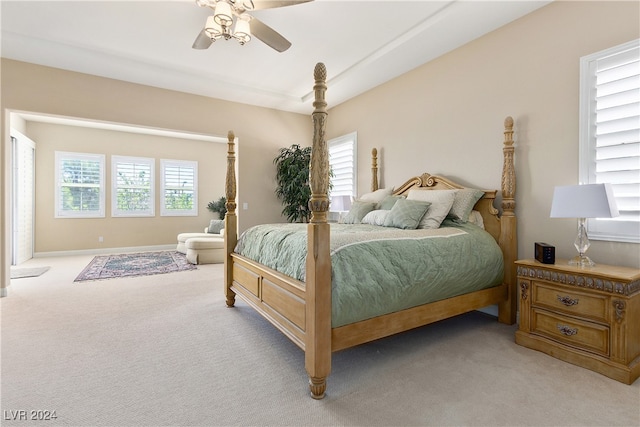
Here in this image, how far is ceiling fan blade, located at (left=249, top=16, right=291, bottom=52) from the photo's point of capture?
252cm

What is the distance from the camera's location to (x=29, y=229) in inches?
238

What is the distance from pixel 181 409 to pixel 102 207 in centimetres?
682

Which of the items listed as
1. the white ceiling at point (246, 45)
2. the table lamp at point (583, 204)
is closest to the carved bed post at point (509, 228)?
the table lamp at point (583, 204)

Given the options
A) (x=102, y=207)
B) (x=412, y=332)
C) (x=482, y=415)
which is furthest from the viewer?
(x=102, y=207)

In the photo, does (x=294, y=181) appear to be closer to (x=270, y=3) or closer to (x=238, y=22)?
(x=238, y=22)

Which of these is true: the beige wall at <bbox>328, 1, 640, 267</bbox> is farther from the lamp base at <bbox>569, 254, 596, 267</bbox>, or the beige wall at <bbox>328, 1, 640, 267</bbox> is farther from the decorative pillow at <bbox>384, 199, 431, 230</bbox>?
the decorative pillow at <bbox>384, 199, 431, 230</bbox>

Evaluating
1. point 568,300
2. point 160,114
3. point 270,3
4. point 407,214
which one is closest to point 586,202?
point 568,300

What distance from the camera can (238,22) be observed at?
2.50 metres

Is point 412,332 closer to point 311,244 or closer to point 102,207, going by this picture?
point 311,244

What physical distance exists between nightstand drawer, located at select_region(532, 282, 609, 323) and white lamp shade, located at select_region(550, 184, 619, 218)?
0.53 m

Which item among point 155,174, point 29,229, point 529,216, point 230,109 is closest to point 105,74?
point 230,109

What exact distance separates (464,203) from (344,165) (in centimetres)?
247

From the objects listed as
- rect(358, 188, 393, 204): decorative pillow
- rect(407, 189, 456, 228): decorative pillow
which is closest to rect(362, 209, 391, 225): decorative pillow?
rect(407, 189, 456, 228): decorative pillow

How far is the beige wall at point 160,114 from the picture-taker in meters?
3.62
